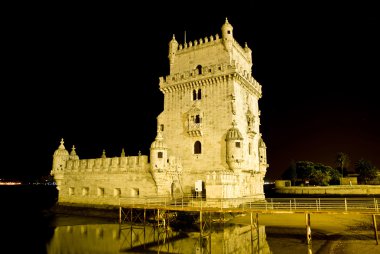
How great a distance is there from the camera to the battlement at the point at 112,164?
3362cm

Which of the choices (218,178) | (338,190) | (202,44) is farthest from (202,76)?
(338,190)

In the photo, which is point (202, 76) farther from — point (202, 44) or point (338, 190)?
point (338, 190)

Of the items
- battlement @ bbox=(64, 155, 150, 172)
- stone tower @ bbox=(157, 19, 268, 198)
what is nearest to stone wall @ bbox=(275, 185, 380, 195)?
stone tower @ bbox=(157, 19, 268, 198)

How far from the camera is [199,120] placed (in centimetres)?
3434

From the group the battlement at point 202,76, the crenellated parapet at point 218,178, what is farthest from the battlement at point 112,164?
the battlement at point 202,76

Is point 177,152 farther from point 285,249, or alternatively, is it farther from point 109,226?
point 285,249

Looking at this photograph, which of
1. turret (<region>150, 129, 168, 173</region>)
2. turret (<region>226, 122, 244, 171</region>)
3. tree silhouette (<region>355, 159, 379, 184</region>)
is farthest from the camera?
tree silhouette (<region>355, 159, 379, 184</region>)

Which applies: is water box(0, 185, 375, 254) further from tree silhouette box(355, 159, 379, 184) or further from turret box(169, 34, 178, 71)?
tree silhouette box(355, 159, 379, 184)

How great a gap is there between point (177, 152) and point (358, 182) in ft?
183

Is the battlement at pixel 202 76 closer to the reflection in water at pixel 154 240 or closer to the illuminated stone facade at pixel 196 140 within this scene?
the illuminated stone facade at pixel 196 140

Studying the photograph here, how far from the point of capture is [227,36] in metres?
35.0

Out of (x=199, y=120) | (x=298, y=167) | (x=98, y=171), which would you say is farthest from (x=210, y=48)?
(x=298, y=167)

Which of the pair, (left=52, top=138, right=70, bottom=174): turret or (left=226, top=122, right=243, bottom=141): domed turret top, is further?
(left=52, top=138, right=70, bottom=174): turret

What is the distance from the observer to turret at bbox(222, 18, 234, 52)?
115ft
